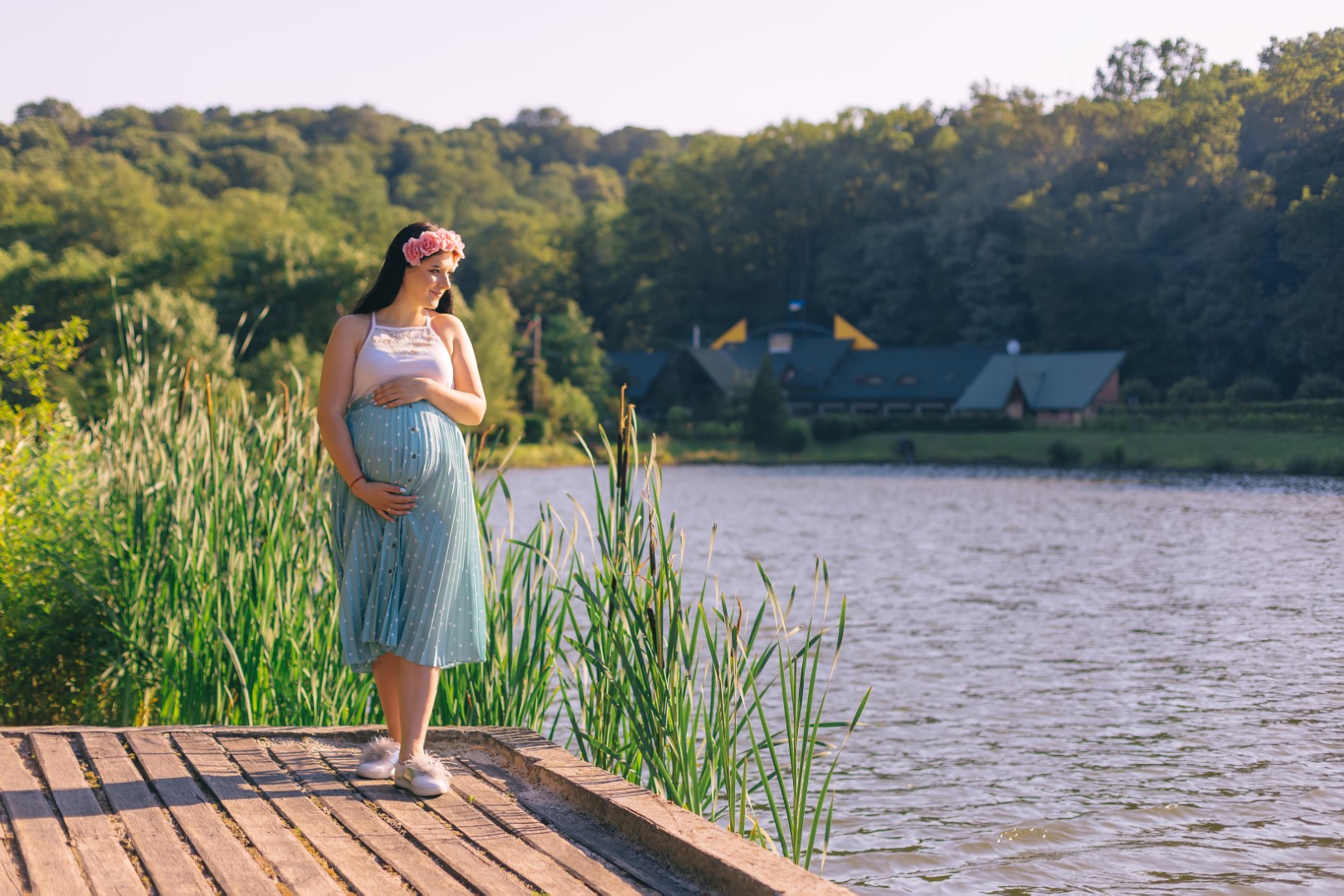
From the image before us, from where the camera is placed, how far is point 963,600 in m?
16.8

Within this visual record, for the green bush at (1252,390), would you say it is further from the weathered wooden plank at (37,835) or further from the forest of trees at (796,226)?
the weathered wooden plank at (37,835)

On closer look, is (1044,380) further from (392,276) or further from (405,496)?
(405,496)

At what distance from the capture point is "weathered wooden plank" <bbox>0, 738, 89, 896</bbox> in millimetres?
2768

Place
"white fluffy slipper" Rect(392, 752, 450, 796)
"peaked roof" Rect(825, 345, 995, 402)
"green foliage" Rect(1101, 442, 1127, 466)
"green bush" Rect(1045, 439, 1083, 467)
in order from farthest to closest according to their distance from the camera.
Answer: "peaked roof" Rect(825, 345, 995, 402) < "green bush" Rect(1045, 439, 1083, 467) < "green foliage" Rect(1101, 442, 1127, 466) < "white fluffy slipper" Rect(392, 752, 450, 796)

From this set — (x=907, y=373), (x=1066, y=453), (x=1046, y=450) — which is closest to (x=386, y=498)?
(x=1066, y=453)

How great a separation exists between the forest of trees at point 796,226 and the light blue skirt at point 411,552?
19987mm

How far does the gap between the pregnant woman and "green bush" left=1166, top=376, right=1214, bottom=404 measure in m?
42.0

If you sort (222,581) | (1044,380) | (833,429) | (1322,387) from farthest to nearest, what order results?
1. (1044,380)
2. (833,429)
3. (1322,387)
4. (222,581)

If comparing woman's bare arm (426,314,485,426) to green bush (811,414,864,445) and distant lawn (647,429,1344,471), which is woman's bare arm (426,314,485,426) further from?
green bush (811,414,864,445)

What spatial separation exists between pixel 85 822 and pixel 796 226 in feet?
254

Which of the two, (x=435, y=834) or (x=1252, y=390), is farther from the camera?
(x=1252, y=390)

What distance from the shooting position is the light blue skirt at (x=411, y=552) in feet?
11.8

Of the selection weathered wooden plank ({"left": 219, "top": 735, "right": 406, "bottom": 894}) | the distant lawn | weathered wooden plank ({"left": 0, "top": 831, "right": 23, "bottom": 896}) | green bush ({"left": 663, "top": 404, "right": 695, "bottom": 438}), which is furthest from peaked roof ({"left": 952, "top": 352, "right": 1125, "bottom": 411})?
weathered wooden plank ({"left": 0, "top": 831, "right": 23, "bottom": 896})

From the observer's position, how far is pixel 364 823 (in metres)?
3.27
